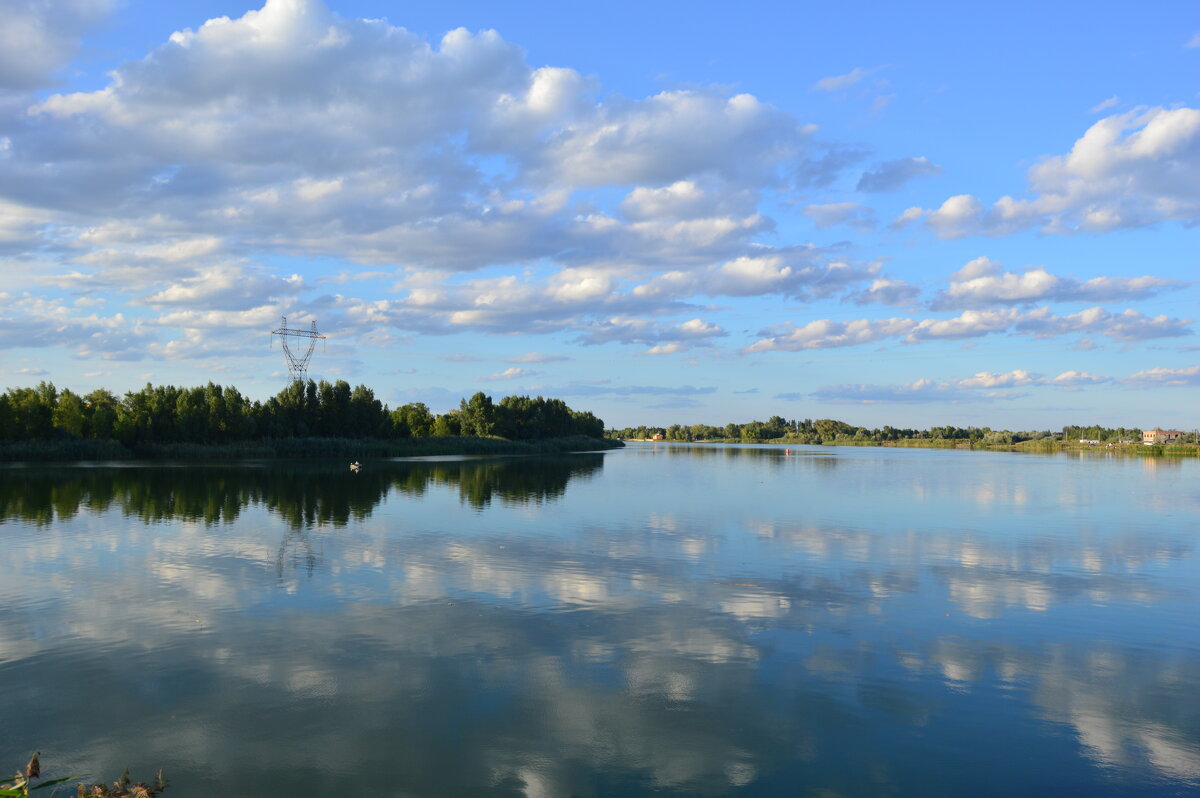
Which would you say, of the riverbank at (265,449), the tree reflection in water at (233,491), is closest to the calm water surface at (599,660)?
the tree reflection in water at (233,491)

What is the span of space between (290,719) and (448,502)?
29.8m

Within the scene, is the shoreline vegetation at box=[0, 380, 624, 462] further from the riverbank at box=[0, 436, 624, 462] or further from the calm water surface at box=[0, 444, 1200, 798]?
the calm water surface at box=[0, 444, 1200, 798]

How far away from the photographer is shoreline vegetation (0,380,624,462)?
3172 inches

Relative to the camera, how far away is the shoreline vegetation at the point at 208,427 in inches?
3172

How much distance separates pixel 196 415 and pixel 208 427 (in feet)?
7.13

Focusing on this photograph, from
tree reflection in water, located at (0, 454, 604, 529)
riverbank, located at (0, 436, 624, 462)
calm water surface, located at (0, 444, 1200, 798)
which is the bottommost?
calm water surface, located at (0, 444, 1200, 798)

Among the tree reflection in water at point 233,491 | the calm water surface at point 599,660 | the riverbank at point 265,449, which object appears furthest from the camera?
the riverbank at point 265,449

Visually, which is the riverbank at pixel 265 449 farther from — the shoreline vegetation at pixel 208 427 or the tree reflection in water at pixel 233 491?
the tree reflection in water at pixel 233 491

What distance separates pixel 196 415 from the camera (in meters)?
91.9

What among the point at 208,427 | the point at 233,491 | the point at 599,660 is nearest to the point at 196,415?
the point at 208,427

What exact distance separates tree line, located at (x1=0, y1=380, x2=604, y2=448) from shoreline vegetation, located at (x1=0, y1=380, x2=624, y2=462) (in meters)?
0.11

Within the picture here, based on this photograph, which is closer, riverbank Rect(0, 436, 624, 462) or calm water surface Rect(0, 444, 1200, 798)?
calm water surface Rect(0, 444, 1200, 798)

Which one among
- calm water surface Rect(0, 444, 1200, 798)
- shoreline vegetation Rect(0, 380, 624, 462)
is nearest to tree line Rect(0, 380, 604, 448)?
shoreline vegetation Rect(0, 380, 624, 462)

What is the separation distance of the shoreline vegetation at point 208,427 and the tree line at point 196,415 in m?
0.11
